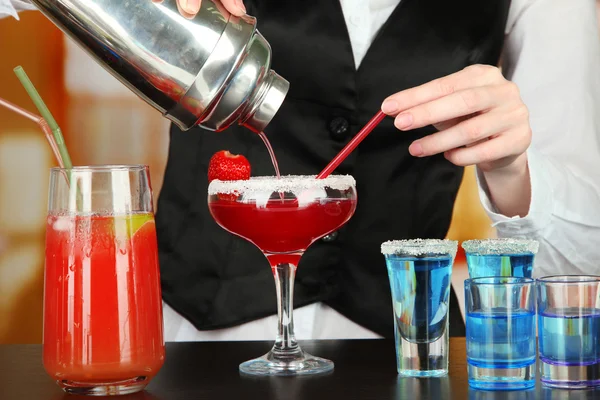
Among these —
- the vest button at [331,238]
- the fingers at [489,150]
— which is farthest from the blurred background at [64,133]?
the fingers at [489,150]

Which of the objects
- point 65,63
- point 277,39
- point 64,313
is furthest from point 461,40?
point 65,63

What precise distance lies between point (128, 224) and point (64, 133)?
1.80m

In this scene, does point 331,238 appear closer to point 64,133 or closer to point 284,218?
point 284,218

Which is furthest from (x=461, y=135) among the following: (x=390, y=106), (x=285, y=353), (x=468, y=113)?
(x=285, y=353)

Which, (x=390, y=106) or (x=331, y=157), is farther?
(x=331, y=157)

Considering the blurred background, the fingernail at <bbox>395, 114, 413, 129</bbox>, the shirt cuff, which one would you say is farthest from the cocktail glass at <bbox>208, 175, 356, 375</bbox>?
the blurred background

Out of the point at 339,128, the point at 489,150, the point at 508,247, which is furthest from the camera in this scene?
the point at 339,128

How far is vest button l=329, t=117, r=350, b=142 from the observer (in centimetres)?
162

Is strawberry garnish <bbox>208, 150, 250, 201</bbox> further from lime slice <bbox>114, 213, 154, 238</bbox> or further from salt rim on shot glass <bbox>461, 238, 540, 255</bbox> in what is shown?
salt rim on shot glass <bbox>461, 238, 540, 255</bbox>

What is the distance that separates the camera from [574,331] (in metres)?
0.88

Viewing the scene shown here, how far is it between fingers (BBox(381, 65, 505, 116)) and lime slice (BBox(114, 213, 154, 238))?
1.20 feet

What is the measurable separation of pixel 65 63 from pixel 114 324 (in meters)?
1.91

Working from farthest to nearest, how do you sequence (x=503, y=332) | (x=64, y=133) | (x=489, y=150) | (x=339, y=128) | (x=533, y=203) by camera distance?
(x=64, y=133) → (x=339, y=128) → (x=533, y=203) → (x=489, y=150) → (x=503, y=332)

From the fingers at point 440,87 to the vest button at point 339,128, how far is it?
44 centimetres
